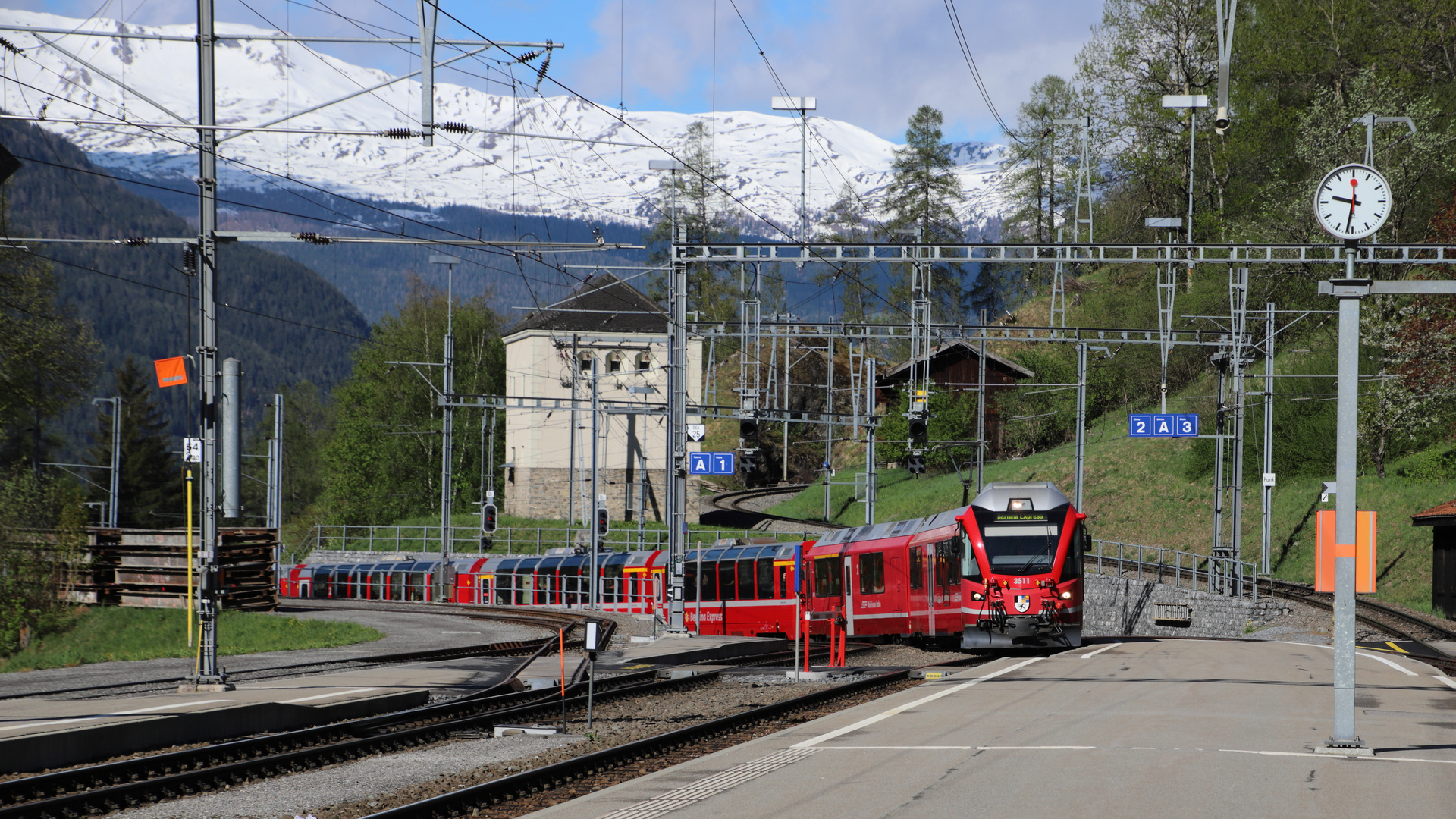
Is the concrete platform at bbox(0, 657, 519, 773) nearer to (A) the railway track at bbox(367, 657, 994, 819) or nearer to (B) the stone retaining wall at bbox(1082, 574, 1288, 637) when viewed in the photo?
(A) the railway track at bbox(367, 657, 994, 819)

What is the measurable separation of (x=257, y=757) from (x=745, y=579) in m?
24.0

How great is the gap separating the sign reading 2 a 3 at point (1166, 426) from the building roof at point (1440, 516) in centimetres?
638

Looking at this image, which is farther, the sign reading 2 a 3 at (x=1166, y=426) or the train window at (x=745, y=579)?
the sign reading 2 a 3 at (x=1166, y=426)

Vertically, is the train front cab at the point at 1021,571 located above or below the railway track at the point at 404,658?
above

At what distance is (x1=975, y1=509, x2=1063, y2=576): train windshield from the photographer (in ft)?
81.9

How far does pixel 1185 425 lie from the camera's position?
124 feet

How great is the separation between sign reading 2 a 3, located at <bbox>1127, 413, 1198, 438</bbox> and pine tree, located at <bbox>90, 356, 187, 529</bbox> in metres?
61.4

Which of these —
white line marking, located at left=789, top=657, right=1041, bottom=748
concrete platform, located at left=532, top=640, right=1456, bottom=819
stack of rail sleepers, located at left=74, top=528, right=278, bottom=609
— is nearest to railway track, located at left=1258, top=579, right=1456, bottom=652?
white line marking, located at left=789, top=657, right=1041, bottom=748

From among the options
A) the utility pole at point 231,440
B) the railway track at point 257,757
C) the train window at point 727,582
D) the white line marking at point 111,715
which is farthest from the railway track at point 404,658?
the utility pole at point 231,440

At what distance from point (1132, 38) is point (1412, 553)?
35.2 metres

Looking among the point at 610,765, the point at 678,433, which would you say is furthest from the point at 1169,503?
the point at 610,765

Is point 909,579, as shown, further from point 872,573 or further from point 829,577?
point 829,577

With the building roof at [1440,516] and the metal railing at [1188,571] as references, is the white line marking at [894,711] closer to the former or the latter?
the metal railing at [1188,571]

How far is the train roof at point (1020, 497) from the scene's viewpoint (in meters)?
25.5
